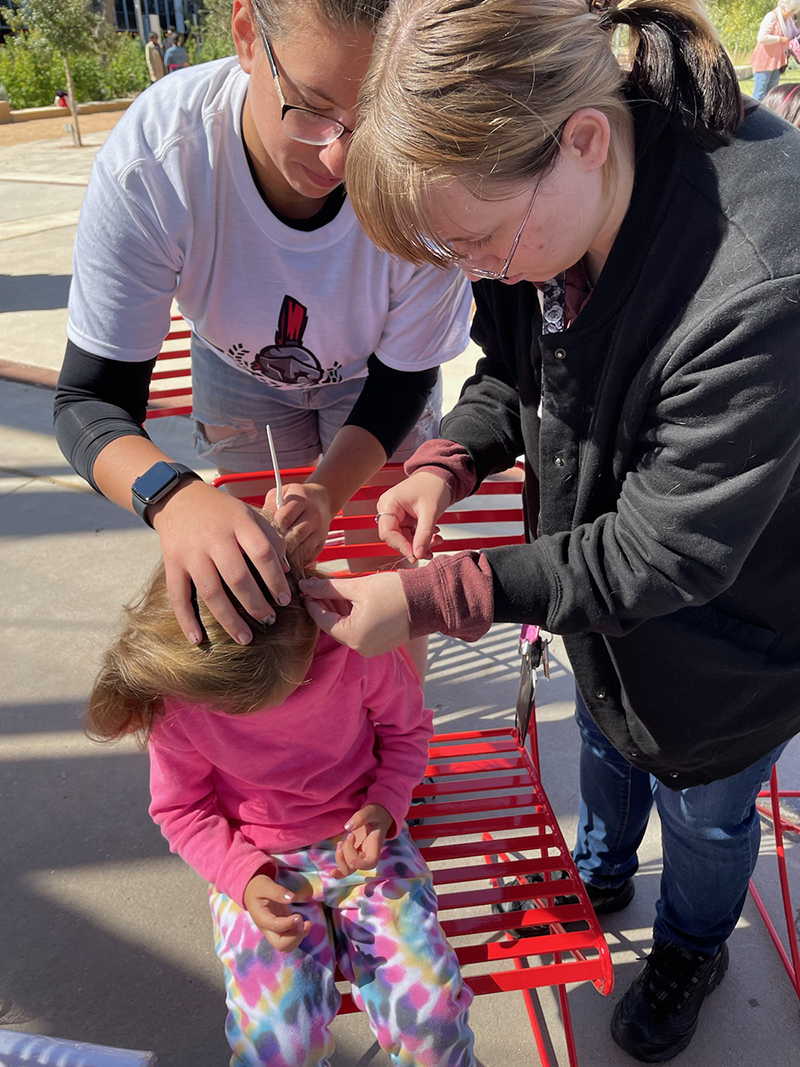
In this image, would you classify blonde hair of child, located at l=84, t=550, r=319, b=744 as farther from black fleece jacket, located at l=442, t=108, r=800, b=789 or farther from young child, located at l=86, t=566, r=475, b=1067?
black fleece jacket, located at l=442, t=108, r=800, b=789

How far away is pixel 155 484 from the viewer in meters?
1.46

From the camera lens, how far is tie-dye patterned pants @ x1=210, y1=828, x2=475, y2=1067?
4.84 ft

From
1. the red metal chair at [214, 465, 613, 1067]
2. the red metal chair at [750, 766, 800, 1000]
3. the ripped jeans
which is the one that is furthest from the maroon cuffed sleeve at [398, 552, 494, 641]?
the red metal chair at [750, 766, 800, 1000]

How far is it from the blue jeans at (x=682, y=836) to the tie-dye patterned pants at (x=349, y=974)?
0.49 metres

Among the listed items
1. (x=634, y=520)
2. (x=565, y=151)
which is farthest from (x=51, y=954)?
(x=565, y=151)

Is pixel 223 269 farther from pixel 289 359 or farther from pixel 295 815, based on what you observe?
pixel 295 815

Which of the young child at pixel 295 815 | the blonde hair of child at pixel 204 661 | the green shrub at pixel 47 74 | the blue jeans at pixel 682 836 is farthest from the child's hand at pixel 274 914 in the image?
the green shrub at pixel 47 74

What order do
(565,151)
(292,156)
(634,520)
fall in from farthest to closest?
(292,156)
(634,520)
(565,151)

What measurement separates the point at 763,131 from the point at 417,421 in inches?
41.6

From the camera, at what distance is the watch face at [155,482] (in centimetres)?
145

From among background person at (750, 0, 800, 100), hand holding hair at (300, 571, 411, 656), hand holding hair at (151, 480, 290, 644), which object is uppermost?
hand holding hair at (151, 480, 290, 644)

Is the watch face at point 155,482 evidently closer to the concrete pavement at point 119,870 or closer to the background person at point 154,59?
the concrete pavement at point 119,870

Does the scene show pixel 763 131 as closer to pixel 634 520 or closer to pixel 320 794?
pixel 634 520

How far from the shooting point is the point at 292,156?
1487 mm
